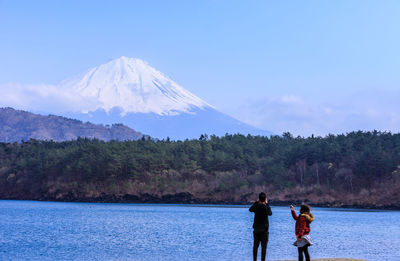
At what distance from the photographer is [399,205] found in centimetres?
8662

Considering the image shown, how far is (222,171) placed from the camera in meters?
111

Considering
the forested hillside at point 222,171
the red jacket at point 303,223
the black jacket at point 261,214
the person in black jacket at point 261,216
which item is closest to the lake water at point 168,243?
the person in black jacket at point 261,216

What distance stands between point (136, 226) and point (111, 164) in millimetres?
62057

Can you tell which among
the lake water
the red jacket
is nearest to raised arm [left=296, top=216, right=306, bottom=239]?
the red jacket

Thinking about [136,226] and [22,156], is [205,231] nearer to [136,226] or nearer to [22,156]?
[136,226]

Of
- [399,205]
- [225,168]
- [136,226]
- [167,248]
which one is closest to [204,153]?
[225,168]

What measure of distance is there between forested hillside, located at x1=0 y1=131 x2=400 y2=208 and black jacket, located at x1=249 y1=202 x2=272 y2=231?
74.8 m

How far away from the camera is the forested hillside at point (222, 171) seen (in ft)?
306

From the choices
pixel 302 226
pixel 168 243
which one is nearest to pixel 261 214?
pixel 302 226

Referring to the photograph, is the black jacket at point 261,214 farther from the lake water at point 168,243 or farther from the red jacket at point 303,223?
the lake water at point 168,243

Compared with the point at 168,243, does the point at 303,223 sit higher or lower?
Answer: higher

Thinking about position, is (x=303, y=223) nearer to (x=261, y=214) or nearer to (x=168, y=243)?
(x=261, y=214)

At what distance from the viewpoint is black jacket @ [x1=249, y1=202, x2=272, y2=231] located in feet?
56.8

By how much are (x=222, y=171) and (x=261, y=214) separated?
93.7m
